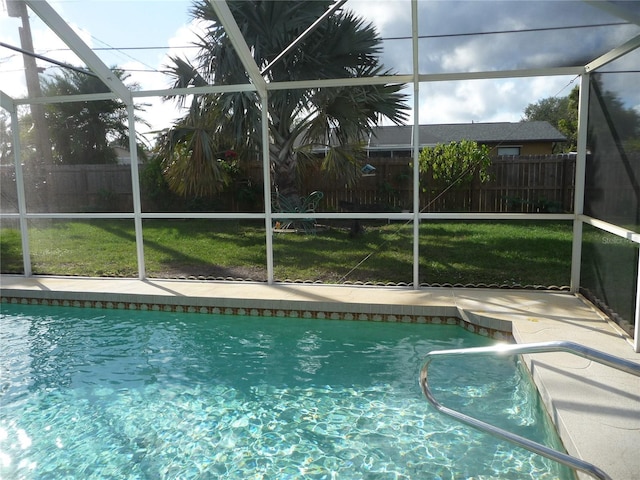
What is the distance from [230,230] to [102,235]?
76.9 inches

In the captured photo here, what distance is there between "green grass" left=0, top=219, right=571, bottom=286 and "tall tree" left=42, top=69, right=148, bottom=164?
996 mm

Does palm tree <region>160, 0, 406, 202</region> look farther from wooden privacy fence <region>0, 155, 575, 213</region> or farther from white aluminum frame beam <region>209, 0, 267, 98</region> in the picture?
white aluminum frame beam <region>209, 0, 267, 98</region>

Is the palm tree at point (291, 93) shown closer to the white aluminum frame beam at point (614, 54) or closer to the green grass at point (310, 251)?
the green grass at point (310, 251)

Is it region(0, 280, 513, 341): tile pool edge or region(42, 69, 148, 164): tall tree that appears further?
region(42, 69, 148, 164): tall tree

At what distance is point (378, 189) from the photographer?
633 cm

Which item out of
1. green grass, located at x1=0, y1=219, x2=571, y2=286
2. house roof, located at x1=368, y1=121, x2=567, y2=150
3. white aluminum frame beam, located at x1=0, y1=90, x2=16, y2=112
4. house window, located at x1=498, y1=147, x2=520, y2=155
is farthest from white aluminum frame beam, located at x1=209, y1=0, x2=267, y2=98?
white aluminum frame beam, located at x1=0, y1=90, x2=16, y2=112

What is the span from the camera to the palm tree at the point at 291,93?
612 cm

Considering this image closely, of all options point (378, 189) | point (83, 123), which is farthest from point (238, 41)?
point (83, 123)

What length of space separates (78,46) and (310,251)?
3.77m

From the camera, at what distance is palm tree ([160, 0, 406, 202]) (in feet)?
20.1

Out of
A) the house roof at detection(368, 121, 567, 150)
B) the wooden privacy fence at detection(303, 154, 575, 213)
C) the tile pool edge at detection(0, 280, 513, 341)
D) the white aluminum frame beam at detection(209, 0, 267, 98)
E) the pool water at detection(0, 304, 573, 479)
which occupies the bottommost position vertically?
the pool water at detection(0, 304, 573, 479)

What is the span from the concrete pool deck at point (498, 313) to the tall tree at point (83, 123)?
5.85 ft

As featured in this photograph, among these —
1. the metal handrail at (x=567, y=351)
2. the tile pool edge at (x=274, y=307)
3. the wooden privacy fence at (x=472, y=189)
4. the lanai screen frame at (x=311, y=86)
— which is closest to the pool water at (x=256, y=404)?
the tile pool edge at (x=274, y=307)

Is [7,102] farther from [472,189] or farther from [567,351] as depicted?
[567,351]
